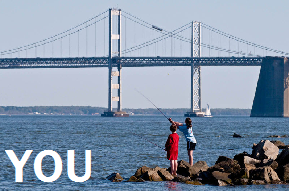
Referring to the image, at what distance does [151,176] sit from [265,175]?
223cm

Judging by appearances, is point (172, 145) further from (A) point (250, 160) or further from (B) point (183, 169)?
(A) point (250, 160)

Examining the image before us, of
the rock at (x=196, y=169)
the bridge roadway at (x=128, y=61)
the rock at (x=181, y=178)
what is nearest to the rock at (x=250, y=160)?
the rock at (x=196, y=169)

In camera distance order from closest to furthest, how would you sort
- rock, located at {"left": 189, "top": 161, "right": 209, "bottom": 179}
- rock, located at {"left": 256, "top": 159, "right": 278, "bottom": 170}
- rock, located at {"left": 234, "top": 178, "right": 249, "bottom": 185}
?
rock, located at {"left": 234, "top": 178, "right": 249, "bottom": 185} < rock, located at {"left": 189, "top": 161, "right": 209, "bottom": 179} < rock, located at {"left": 256, "top": 159, "right": 278, "bottom": 170}

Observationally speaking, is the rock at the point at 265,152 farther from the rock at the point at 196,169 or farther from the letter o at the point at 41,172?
Result: the letter o at the point at 41,172

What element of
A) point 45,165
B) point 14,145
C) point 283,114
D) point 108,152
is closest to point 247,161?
point 45,165

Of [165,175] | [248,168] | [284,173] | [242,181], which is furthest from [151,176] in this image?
[284,173]

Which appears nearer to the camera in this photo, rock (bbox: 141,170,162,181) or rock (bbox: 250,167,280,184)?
rock (bbox: 250,167,280,184)

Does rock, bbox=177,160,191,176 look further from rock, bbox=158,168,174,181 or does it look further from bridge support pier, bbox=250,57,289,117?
bridge support pier, bbox=250,57,289,117

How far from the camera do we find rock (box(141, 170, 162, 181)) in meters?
13.3

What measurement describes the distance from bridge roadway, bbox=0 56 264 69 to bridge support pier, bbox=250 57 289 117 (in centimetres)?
158

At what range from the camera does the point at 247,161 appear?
1412 centimetres

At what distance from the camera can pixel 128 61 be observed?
8719 centimetres

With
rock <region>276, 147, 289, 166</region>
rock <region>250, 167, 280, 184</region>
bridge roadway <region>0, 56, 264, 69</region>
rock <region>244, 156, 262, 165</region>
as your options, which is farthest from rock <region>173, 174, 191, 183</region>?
bridge roadway <region>0, 56, 264, 69</region>

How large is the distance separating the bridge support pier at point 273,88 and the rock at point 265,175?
243 feet
